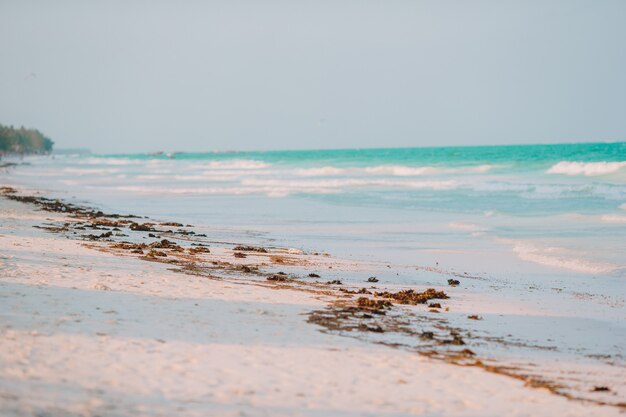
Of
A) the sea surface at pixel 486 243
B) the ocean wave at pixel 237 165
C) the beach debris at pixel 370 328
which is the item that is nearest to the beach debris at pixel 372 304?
the sea surface at pixel 486 243

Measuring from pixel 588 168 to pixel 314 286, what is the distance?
1756 inches

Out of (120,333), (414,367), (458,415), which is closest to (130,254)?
(120,333)

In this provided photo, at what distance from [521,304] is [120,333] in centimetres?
629

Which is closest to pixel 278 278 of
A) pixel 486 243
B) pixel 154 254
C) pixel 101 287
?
pixel 154 254

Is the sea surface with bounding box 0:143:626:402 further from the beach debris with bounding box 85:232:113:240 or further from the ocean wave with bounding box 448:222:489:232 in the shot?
the beach debris with bounding box 85:232:113:240

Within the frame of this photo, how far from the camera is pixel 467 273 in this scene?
46.6 ft

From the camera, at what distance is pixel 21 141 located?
159m

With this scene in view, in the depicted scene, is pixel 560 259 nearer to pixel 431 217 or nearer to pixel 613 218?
pixel 613 218

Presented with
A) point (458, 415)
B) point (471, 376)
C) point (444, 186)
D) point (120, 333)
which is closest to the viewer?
point (458, 415)

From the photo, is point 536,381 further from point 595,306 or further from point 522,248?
point 522,248

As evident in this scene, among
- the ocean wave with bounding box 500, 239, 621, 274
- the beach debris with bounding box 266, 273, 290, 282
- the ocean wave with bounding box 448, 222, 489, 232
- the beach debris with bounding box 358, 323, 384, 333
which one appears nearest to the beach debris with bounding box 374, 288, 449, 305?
the beach debris with bounding box 266, 273, 290, 282

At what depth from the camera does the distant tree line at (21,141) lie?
13188 cm

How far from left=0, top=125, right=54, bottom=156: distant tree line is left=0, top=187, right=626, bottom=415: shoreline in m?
122

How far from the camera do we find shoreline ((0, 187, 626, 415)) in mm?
7895
